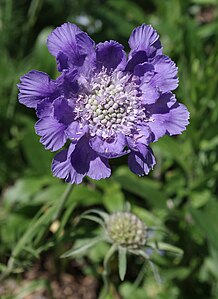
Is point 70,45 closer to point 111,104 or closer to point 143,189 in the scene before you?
point 111,104

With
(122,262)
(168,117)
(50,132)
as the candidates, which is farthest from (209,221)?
(50,132)

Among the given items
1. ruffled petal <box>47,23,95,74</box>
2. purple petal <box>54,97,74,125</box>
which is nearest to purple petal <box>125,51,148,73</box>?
ruffled petal <box>47,23,95,74</box>

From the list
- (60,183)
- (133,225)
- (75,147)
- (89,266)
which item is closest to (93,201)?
(60,183)

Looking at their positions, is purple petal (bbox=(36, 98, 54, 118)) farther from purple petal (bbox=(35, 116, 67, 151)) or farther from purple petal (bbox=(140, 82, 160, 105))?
purple petal (bbox=(140, 82, 160, 105))

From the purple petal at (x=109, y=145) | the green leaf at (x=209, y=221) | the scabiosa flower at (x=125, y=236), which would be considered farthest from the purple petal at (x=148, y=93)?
the green leaf at (x=209, y=221)

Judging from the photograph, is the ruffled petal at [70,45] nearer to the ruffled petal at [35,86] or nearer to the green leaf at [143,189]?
the ruffled petal at [35,86]
